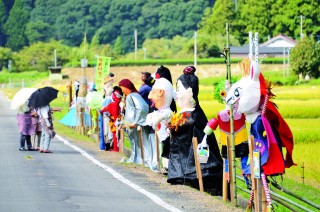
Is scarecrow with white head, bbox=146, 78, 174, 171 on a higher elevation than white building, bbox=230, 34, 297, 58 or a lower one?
higher

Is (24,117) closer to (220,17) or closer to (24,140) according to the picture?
(24,140)

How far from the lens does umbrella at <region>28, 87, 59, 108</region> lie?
24922 mm

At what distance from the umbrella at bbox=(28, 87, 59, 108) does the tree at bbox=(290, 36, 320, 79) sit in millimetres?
69358

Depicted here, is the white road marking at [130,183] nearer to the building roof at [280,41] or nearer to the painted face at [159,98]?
the painted face at [159,98]

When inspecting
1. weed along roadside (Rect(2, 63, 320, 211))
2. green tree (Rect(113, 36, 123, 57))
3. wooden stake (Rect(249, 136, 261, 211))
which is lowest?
green tree (Rect(113, 36, 123, 57))

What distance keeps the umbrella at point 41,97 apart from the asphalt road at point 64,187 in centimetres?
136

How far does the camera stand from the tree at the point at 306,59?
93.4 metres

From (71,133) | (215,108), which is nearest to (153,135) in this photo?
(71,133)

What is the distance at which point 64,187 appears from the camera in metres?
17.0

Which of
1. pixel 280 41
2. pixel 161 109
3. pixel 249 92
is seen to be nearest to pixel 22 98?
pixel 161 109

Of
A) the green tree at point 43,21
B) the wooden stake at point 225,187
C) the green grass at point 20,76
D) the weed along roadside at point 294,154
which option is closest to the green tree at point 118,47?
the green tree at point 43,21

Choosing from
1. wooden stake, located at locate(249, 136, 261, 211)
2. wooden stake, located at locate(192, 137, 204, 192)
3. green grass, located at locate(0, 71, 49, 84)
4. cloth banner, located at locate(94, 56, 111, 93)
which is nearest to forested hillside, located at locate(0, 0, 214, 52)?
green grass, located at locate(0, 71, 49, 84)

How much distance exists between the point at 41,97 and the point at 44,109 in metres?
0.29

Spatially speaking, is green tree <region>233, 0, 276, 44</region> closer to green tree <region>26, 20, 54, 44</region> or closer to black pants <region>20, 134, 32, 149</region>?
green tree <region>26, 20, 54, 44</region>
